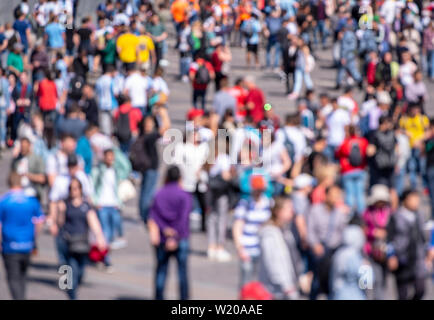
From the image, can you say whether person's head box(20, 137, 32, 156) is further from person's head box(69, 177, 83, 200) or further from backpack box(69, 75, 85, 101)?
backpack box(69, 75, 85, 101)

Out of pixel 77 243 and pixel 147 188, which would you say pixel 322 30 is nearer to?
pixel 147 188

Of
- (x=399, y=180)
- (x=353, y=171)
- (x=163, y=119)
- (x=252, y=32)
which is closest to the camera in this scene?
(x=353, y=171)

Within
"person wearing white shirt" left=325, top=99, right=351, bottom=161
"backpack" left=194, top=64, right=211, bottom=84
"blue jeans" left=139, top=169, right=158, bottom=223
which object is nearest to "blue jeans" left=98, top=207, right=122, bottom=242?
"blue jeans" left=139, top=169, right=158, bottom=223

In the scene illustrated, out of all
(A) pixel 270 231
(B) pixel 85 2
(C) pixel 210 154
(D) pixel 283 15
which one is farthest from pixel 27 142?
(B) pixel 85 2

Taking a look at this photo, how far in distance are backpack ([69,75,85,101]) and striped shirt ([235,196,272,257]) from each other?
32.0ft

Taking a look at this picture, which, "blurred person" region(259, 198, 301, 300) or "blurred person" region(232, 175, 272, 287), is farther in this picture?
"blurred person" region(232, 175, 272, 287)

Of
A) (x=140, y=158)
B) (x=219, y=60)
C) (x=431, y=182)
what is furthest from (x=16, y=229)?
(x=219, y=60)

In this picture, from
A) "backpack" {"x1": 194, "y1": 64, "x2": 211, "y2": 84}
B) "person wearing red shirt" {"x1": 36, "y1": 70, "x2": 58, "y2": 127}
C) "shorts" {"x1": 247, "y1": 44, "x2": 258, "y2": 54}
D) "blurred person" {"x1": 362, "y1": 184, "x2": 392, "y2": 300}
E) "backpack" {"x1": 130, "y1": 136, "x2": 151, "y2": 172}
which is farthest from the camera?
"shorts" {"x1": 247, "y1": 44, "x2": 258, "y2": 54}

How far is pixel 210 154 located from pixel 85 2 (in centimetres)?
2069

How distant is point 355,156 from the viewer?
18.5 m

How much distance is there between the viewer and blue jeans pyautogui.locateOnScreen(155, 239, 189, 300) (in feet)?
46.3

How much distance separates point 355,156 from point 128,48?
32.6 feet

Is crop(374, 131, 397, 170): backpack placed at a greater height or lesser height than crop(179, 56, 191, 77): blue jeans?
lesser
